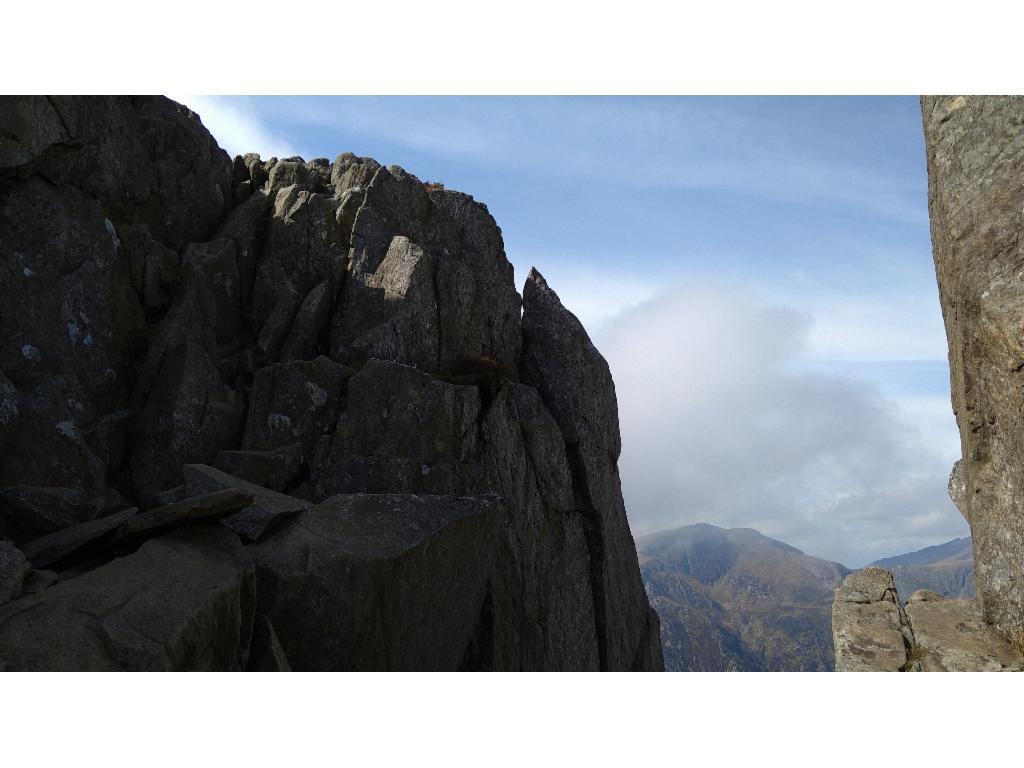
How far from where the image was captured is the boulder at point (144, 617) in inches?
406

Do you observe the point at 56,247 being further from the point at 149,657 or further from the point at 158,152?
the point at 149,657

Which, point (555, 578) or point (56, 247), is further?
point (555, 578)

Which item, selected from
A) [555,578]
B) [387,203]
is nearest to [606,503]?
[555,578]

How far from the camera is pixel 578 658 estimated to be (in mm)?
32062

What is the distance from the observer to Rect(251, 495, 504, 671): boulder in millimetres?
13969

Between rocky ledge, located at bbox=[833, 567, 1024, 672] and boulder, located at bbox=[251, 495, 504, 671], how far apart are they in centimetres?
925

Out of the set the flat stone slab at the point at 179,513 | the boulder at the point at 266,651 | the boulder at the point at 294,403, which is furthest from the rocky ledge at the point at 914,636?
the boulder at the point at 294,403

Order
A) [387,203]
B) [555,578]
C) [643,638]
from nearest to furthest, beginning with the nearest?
[555,578] → [387,203] → [643,638]

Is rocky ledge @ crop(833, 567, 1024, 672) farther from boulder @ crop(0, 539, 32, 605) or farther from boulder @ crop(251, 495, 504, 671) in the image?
boulder @ crop(0, 539, 32, 605)

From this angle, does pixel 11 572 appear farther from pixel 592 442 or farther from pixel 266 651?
pixel 592 442

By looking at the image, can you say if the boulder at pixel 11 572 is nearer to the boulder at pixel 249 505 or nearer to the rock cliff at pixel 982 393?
the boulder at pixel 249 505

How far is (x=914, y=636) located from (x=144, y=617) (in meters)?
16.5
